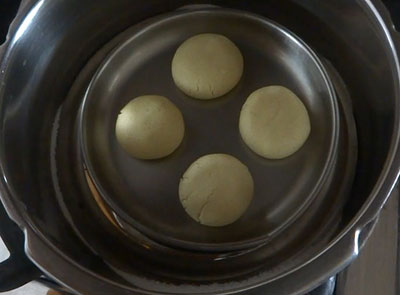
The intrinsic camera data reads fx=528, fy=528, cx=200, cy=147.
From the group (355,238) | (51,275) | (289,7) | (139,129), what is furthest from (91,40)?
(355,238)

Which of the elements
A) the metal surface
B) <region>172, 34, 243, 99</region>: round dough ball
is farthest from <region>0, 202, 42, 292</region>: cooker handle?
<region>172, 34, 243, 99</region>: round dough ball

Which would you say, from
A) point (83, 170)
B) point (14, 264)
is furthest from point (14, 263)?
point (83, 170)

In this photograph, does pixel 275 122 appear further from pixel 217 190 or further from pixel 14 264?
pixel 14 264

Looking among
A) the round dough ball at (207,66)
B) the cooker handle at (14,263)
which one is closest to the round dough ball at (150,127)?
the round dough ball at (207,66)

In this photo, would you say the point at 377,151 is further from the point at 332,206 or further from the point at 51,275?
the point at 51,275

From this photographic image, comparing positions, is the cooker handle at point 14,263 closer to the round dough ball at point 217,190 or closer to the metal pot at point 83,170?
the metal pot at point 83,170

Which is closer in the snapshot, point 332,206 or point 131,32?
point 332,206
